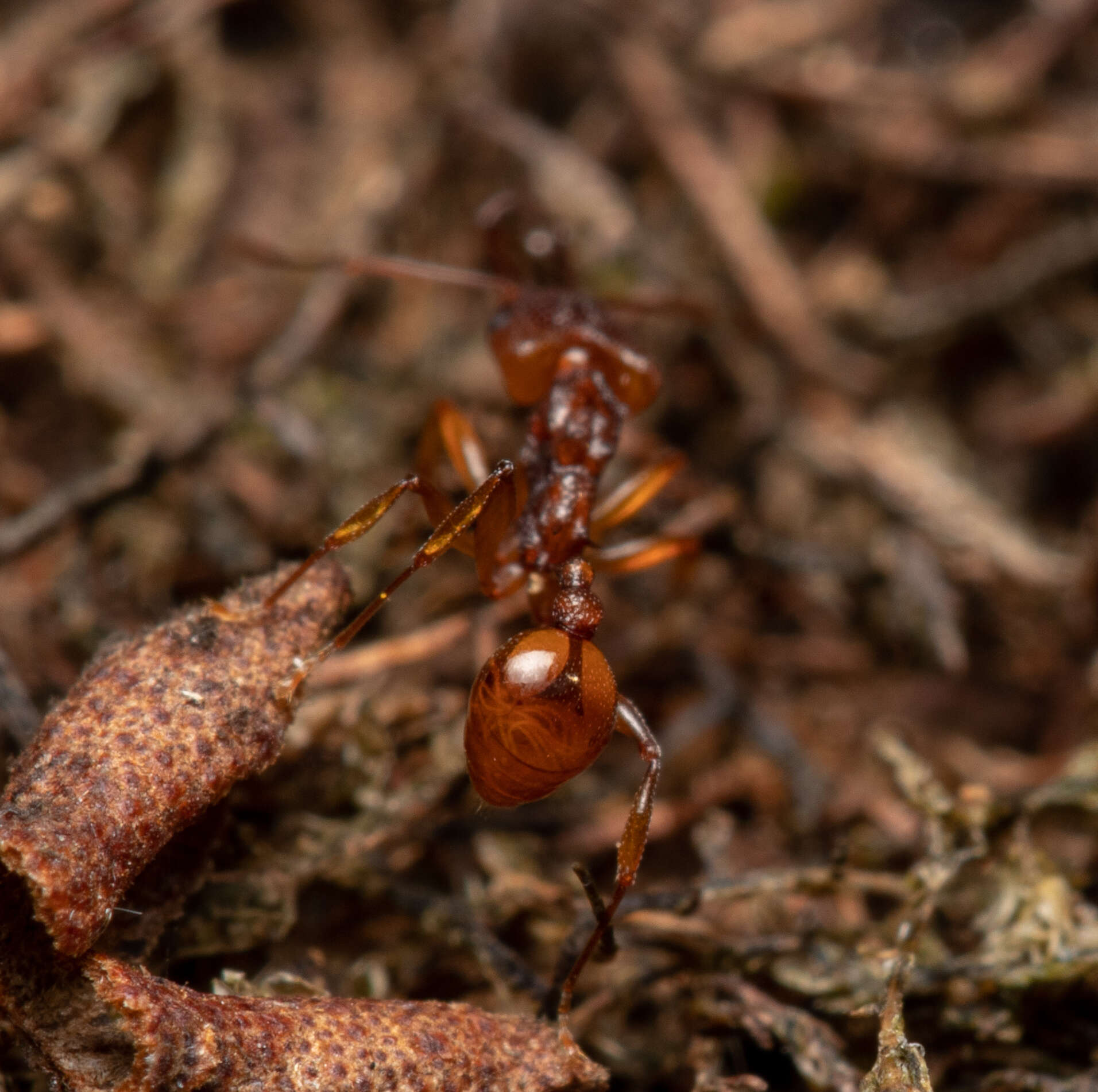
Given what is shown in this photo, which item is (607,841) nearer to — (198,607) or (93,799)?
(198,607)

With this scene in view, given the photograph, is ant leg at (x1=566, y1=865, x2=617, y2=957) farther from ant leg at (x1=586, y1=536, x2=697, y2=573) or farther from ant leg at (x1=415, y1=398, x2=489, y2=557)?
ant leg at (x1=415, y1=398, x2=489, y2=557)

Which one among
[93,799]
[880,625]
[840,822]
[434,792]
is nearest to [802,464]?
[880,625]

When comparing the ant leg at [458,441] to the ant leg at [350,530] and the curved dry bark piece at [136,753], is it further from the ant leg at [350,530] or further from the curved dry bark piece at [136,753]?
the curved dry bark piece at [136,753]

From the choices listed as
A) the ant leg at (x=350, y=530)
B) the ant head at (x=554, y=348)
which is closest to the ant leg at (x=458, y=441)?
the ant head at (x=554, y=348)

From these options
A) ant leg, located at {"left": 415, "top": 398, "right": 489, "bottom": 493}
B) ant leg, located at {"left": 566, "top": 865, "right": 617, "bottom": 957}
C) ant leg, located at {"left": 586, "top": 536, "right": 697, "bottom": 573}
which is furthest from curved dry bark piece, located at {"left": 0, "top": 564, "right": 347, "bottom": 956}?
ant leg, located at {"left": 586, "top": 536, "right": 697, "bottom": 573}

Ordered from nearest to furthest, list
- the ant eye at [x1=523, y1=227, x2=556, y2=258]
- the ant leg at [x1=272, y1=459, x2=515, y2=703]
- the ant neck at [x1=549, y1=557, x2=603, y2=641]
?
the ant leg at [x1=272, y1=459, x2=515, y2=703] < the ant neck at [x1=549, y1=557, x2=603, y2=641] < the ant eye at [x1=523, y1=227, x2=556, y2=258]

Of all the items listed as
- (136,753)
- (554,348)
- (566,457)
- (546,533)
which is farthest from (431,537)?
(554,348)
